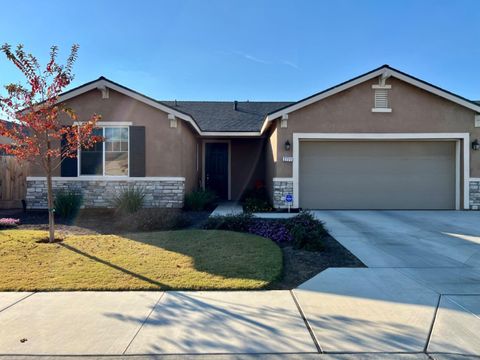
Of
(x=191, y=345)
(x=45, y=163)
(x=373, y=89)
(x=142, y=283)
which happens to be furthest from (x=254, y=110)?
(x=191, y=345)

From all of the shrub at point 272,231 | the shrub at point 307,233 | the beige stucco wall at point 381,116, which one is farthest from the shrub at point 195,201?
the shrub at point 307,233

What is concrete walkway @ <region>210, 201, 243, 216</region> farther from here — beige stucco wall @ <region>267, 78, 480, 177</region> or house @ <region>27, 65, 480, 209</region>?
beige stucco wall @ <region>267, 78, 480, 177</region>

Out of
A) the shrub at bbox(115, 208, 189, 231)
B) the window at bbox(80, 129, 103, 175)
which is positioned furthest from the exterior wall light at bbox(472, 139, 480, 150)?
the window at bbox(80, 129, 103, 175)

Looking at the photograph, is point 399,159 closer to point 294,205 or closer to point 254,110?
point 294,205

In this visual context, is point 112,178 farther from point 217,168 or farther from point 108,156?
point 217,168

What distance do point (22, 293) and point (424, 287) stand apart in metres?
5.23

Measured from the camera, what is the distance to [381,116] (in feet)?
37.1

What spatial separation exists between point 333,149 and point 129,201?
7.32 meters

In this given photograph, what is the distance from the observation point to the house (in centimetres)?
1106

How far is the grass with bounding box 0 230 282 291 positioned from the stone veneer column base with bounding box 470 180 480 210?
349 inches

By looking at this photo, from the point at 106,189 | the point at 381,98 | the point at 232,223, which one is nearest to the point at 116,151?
the point at 106,189

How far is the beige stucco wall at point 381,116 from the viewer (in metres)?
11.3

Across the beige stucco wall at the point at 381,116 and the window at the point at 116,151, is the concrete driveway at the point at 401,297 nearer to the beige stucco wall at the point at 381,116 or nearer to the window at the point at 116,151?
the beige stucco wall at the point at 381,116

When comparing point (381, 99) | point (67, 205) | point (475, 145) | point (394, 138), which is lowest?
point (67, 205)
